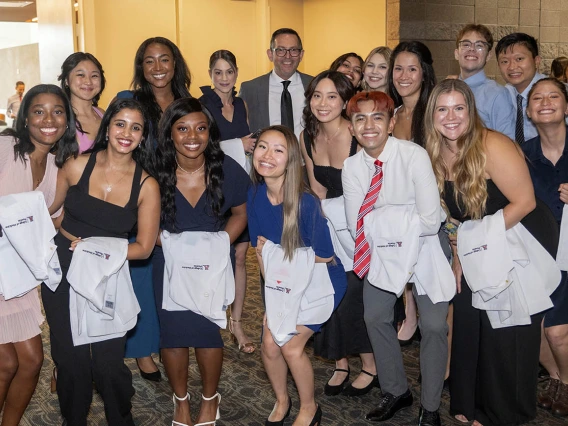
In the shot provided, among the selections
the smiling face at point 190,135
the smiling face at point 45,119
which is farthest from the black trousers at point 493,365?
the smiling face at point 45,119

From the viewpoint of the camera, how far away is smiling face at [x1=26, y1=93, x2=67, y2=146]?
3.20m

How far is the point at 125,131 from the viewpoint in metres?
3.32

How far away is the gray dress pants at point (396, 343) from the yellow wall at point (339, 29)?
6.93 metres

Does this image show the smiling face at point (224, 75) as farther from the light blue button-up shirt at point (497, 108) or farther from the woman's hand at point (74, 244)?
the woman's hand at point (74, 244)

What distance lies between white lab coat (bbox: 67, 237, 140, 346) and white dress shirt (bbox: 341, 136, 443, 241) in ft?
3.75

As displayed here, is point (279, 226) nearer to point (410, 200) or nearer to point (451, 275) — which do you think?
point (410, 200)

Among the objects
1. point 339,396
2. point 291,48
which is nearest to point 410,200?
point 339,396

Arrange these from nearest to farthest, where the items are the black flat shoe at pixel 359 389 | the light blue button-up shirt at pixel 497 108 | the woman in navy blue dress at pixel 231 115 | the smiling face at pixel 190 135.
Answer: the smiling face at pixel 190 135 < the black flat shoe at pixel 359 389 < the light blue button-up shirt at pixel 497 108 < the woman in navy blue dress at pixel 231 115

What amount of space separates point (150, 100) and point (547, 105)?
7.65ft

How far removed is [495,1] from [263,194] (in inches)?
259

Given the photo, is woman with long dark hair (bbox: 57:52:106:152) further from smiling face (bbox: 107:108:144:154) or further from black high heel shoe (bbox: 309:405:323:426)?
black high heel shoe (bbox: 309:405:323:426)

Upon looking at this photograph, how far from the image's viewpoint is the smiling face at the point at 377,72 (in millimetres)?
4469

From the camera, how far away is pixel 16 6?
34.8 ft

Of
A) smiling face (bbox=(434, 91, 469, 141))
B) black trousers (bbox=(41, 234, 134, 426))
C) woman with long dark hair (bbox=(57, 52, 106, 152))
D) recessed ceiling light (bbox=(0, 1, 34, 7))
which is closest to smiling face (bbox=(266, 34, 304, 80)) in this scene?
woman with long dark hair (bbox=(57, 52, 106, 152))
